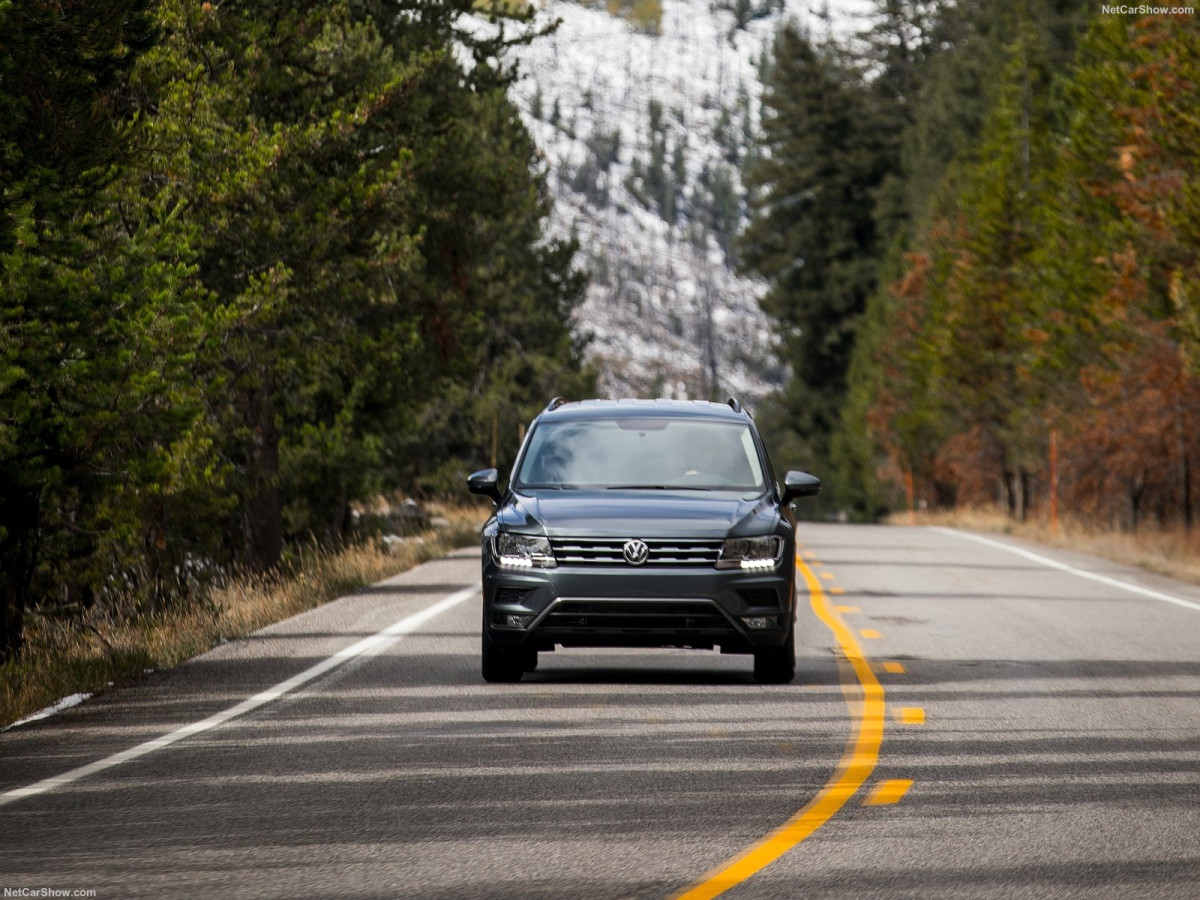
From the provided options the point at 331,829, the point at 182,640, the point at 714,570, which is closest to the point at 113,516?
the point at 182,640

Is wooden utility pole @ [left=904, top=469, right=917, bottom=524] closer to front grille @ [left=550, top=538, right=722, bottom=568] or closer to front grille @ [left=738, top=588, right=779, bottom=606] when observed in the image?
front grille @ [left=738, top=588, right=779, bottom=606]

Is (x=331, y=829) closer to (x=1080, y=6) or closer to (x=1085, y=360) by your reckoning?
(x=1085, y=360)

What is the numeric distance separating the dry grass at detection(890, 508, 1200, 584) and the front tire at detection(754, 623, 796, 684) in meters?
11.9

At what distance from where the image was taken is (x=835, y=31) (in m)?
95.5

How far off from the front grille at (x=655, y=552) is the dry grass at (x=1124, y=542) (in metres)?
12.7

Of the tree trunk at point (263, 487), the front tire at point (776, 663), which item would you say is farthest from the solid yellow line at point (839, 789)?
the tree trunk at point (263, 487)

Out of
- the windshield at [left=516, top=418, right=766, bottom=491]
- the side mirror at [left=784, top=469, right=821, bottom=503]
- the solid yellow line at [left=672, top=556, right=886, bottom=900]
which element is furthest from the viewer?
the windshield at [left=516, top=418, right=766, bottom=491]

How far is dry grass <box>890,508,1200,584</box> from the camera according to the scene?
26.2 m

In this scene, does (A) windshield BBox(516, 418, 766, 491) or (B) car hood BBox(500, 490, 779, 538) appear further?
(A) windshield BBox(516, 418, 766, 491)

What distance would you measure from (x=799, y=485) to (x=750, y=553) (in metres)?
0.92

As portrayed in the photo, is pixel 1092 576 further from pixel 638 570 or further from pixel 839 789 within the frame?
pixel 839 789

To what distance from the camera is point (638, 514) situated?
1242cm

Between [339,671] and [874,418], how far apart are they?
66.3 m

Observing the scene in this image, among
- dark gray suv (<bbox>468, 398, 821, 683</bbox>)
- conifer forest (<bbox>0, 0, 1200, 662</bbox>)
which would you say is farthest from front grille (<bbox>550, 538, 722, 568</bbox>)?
conifer forest (<bbox>0, 0, 1200, 662</bbox>)
